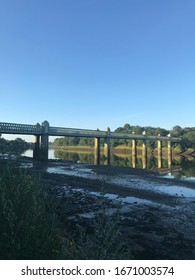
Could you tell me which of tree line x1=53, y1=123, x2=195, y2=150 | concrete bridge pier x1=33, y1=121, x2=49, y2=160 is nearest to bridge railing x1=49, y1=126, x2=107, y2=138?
concrete bridge pier x1=33, y1=121, x2=49, y2=160

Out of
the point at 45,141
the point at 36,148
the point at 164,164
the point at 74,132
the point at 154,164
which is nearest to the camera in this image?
the point at 36,148

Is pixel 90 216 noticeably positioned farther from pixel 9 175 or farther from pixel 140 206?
pixel 9 175

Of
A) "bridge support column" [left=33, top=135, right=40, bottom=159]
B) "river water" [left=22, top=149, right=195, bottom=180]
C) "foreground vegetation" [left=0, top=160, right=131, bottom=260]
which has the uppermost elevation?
"bridge support column" [left=33, top=135, right=40, bottom=159]

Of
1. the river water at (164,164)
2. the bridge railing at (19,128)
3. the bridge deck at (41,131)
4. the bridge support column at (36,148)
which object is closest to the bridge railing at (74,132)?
the bridge deck at (41,131)

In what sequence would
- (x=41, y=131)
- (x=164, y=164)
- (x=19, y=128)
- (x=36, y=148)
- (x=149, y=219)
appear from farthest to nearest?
1. (x=164, y=164)
2. (x=41, y=131)
3. (x=36, y=148)
4. (x=19, y=128)
5. (x=149, y=219)

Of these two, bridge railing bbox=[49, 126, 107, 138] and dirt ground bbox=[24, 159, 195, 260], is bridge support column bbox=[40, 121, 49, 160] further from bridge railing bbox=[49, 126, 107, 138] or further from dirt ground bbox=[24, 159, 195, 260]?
dirt ground bbox=[24, 159, 195, 260]

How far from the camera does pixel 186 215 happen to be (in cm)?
1330

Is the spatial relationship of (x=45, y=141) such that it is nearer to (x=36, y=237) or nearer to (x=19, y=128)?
(x=19, y=128)

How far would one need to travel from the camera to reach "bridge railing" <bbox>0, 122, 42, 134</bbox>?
4875cm

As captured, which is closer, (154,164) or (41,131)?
(41,131)

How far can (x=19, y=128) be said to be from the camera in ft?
167

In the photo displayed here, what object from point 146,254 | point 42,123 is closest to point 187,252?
point 146,254

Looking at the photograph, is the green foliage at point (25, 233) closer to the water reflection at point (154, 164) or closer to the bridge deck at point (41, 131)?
the water reflection at point (154, 164)

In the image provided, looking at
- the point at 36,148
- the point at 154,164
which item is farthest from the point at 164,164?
the point at 36,148
